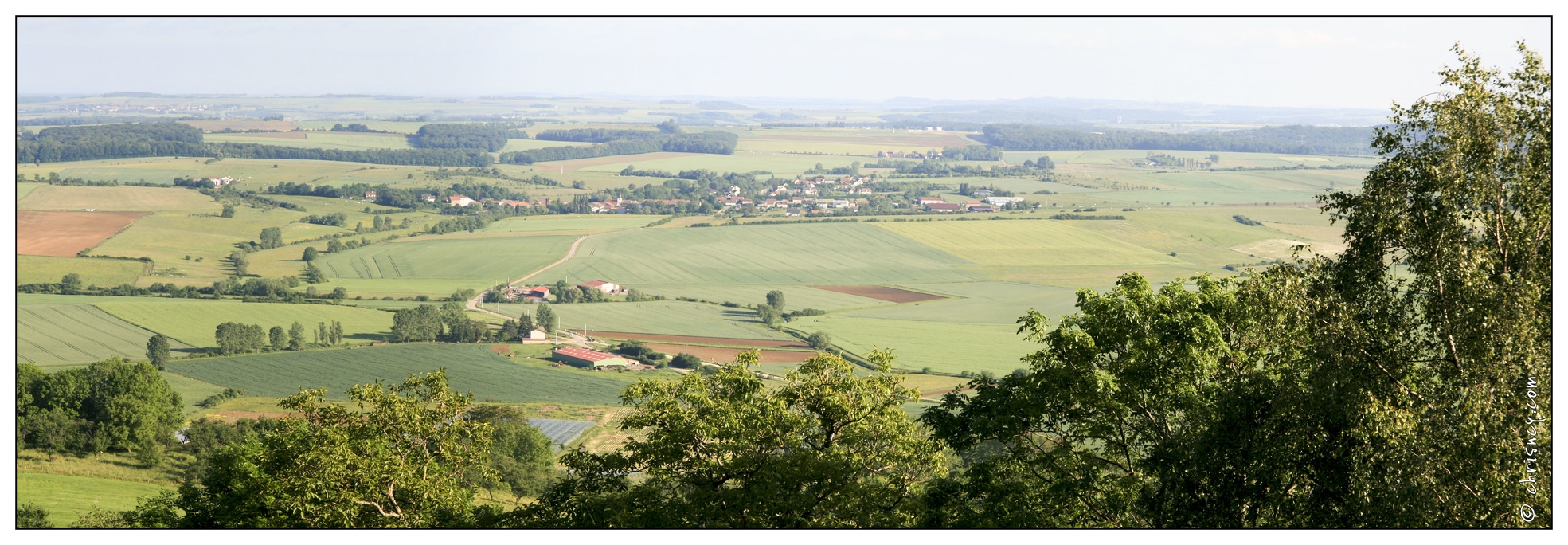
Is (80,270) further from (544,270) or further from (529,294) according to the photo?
(544,270)

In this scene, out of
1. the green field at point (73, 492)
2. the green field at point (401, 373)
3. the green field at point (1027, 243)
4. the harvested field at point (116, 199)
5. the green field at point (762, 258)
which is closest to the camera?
the green field at point (73, 492)

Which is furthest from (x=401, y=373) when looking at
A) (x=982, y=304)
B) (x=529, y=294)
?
(x=982, y=304)

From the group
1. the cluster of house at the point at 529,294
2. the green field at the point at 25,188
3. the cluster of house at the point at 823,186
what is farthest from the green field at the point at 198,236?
the cluster of house at the point at 823,186

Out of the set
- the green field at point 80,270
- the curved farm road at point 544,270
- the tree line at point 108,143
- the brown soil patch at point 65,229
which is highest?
the tree line at point 108,143

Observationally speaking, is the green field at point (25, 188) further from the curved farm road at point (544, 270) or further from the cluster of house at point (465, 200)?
the curved farm road at point (544, 270)

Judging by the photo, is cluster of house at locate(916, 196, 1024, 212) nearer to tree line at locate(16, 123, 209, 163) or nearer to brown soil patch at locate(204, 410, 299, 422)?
brown soil patch at locate(204, 410, 299, 422)

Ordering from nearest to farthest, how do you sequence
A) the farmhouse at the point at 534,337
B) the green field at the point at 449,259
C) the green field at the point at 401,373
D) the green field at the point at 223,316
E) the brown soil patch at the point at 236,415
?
the brown soil patch at the point at 236,415, the green field at the point at 401,373, the green field at the point at 223,316, the farmhouse at the point at 534,337, the green field at the point at 449,259
